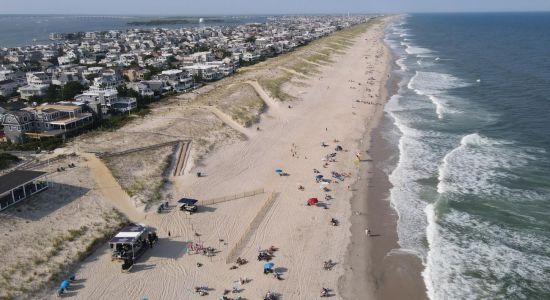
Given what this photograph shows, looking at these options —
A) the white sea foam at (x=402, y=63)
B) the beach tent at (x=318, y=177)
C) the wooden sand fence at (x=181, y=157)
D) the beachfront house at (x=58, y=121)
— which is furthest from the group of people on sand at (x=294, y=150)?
the white sea foam at (x=402, y=63)

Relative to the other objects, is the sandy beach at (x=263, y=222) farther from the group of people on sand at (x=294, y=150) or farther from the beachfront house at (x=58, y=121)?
the beachfront house at (x=58, y=121)

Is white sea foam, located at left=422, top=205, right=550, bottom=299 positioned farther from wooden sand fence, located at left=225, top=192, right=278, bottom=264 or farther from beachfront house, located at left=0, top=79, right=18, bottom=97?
beachfront house, located at left=0, top=79, right=18, bottom=97

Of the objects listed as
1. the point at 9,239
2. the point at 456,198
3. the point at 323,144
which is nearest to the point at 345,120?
the point at 323,144

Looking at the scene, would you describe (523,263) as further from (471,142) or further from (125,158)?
(125,158)

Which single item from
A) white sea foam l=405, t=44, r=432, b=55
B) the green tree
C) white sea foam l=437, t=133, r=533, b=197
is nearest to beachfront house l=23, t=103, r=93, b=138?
the green tree

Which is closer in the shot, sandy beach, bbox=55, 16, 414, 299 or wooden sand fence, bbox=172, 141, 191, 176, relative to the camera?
sandy beach, bbox=55, 16, 414, 299
